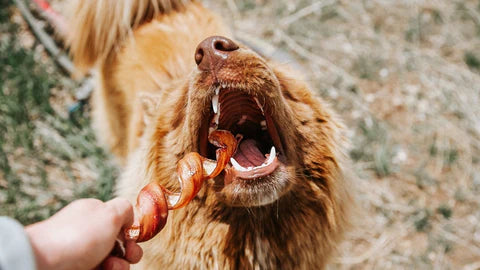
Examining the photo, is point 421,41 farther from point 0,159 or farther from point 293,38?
point 0,159

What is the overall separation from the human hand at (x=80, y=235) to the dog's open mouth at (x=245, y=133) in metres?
0.66

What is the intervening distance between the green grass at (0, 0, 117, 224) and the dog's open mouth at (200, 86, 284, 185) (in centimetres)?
144

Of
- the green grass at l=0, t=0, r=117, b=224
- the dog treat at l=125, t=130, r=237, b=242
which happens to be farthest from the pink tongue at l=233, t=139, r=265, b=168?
the green grass at l=0, t=0, r=117, b=224

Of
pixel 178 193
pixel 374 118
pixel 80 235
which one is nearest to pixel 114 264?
pixel 80 235

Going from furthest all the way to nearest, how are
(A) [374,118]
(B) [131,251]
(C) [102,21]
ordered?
1. (A) [374,118]
2. (C) [102,21]
3. (B) [131,251]

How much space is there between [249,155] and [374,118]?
209 centimetres

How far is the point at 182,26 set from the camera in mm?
3051

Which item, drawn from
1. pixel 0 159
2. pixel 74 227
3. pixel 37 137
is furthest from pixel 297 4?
pixel 74 227

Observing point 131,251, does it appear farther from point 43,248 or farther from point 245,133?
point 245,133

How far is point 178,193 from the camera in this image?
1.61m

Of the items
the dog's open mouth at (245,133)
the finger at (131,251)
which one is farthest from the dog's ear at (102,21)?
the finger at (131,251)

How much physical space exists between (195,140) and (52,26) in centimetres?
302

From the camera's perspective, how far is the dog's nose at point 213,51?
64.6 inches

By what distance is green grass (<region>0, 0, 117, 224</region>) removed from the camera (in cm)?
307
